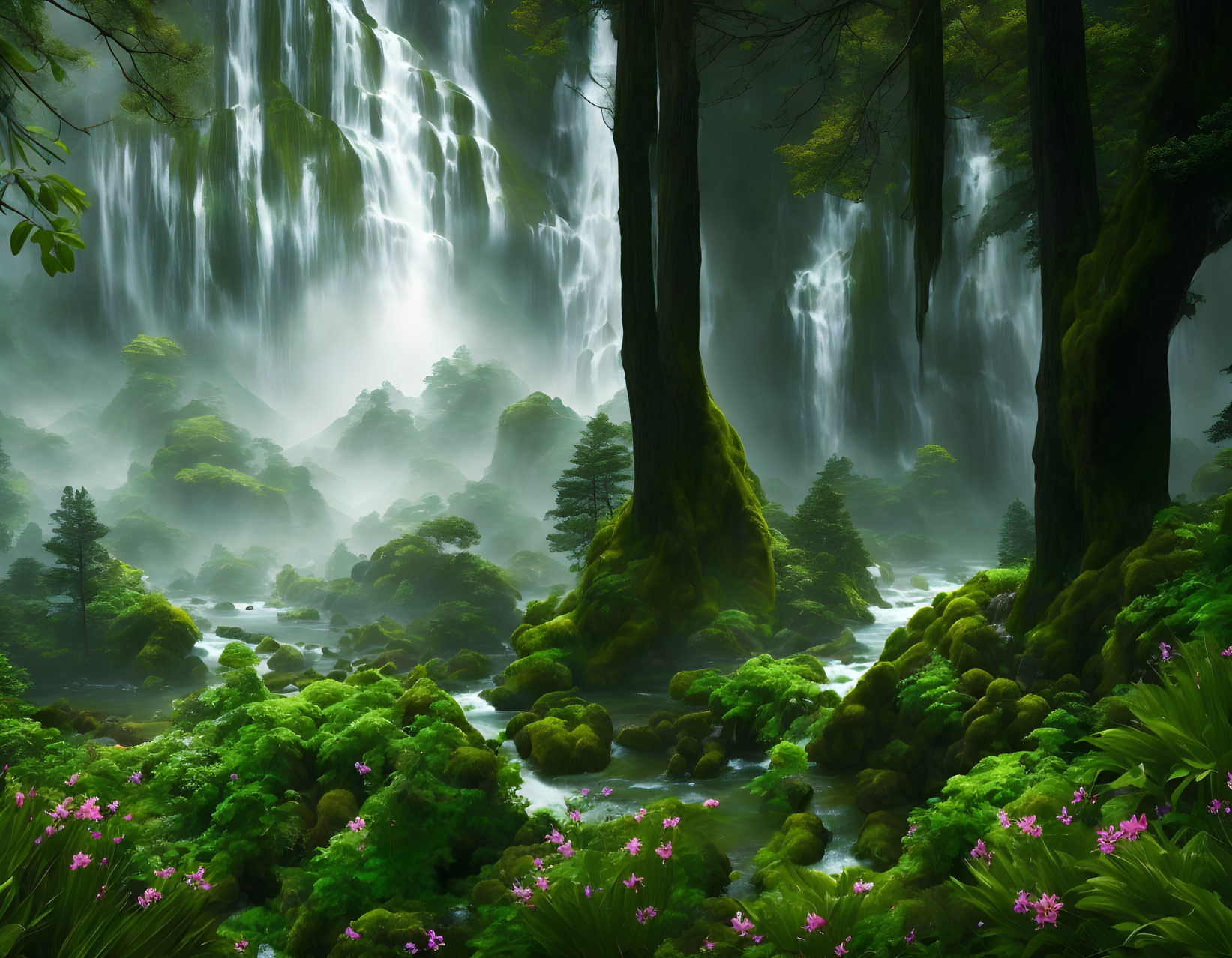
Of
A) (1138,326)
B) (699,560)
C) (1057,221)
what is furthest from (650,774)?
(1057,221)

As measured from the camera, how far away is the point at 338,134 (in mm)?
33125

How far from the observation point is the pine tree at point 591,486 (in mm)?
14469

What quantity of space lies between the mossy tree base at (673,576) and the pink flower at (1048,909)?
7.61 meters

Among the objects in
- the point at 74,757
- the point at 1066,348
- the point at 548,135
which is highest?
the point at 548,135

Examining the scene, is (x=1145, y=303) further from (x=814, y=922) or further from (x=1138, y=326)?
(x=814, y=922)

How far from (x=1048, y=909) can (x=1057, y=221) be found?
19.5 feet

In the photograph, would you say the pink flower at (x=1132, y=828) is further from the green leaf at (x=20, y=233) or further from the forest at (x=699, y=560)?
the green leaf at (x=20, y=233)

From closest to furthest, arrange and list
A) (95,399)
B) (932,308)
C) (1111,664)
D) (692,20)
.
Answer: (1111,664) < (692,20) < (932,308) < (95,399)

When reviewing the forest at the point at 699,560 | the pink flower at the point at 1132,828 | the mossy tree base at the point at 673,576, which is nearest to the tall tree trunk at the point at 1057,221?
the forest at the point at 699,560

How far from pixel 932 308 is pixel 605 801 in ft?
105

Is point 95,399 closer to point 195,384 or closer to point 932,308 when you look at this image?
point 195,384

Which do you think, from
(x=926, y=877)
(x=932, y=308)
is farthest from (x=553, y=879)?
(x=932, y=308)

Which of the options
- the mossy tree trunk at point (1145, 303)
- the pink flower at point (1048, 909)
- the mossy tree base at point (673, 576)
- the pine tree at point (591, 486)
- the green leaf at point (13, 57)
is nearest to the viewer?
the green leaf at point (13, 57)

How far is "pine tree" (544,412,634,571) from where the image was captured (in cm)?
1447
